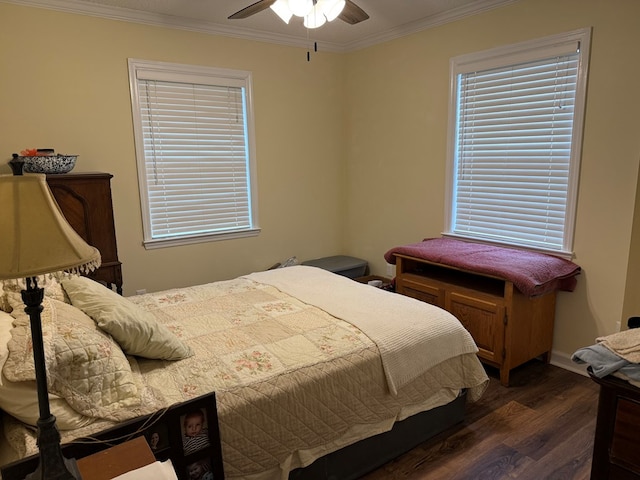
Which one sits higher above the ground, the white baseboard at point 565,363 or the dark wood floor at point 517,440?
the white baseboard at point 565,363

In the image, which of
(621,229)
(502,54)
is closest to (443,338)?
(621,229)

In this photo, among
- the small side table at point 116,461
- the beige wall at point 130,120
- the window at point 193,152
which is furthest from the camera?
the window at point 193,152

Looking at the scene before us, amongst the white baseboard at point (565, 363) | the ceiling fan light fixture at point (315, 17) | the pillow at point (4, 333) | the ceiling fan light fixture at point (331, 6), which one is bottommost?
the white baseboard at point (565, 363)

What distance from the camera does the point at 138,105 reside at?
350 cm

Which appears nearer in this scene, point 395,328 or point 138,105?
point 395,328

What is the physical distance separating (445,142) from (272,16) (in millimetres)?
1754

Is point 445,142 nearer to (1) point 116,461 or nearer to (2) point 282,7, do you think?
(2) point 282,7

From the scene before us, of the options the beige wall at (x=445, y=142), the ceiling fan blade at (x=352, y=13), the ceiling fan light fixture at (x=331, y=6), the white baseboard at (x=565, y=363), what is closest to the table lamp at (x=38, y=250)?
the ceiling fan light fixture at (x=331, y=6)

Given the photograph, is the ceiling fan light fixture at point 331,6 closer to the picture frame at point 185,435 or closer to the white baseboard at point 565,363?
the picture frame at point 185,435

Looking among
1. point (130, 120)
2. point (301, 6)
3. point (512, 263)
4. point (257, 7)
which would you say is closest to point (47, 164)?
point (130, 120)

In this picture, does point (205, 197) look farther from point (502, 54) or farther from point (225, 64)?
point (502, 54)

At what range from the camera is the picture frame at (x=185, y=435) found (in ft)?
4.66

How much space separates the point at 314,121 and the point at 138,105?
1709 millimetres

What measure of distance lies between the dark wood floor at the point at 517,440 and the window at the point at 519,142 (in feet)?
3.21
